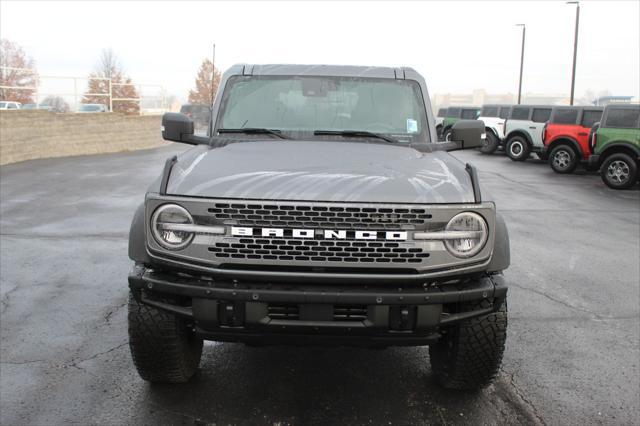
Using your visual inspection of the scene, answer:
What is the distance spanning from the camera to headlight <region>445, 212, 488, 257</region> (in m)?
3.05

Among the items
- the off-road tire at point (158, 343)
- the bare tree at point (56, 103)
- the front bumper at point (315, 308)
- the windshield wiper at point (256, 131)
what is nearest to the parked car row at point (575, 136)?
the windshield wiper at point (256, 131)

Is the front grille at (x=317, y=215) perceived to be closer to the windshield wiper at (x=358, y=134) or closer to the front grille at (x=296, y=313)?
the front grille at (x=296, y=313)

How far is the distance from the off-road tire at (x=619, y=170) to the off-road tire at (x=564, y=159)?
307cm

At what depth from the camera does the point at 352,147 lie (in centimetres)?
390

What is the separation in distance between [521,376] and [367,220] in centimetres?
182

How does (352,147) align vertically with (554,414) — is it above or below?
above

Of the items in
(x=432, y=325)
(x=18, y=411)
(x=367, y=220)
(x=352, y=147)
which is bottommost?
(x=18, y=411)

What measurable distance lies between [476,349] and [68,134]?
2115 cm

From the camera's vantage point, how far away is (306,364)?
4.11m

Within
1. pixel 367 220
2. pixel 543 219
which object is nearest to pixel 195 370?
pixel 367 220

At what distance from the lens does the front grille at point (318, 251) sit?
2.96 m

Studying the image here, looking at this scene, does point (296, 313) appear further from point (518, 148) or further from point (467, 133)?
point (518, 148)

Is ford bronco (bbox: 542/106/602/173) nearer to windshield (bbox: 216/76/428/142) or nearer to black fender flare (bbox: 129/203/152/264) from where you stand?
windshield (bbox: 216/76/428/142)

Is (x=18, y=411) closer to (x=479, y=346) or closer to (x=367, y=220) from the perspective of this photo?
(x=367, y=220)
